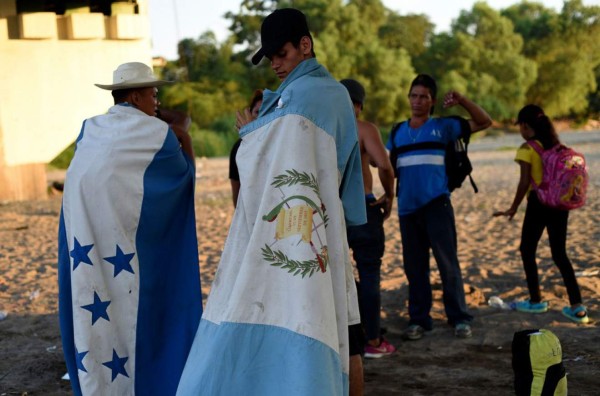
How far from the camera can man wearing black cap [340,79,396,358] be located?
19.0 feet

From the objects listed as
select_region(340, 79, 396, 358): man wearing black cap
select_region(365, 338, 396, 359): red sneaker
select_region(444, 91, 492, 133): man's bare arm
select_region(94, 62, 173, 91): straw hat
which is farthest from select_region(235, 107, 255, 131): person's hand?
select_region(365, 338, 396, 359): red sneaker

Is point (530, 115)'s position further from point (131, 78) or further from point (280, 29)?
point (280, 29)

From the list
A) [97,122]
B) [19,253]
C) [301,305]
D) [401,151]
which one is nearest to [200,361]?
[301,305]

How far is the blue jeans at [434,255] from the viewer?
6.28 m

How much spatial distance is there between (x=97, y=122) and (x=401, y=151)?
264cm

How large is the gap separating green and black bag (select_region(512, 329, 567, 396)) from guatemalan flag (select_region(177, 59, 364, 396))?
3.39 feet

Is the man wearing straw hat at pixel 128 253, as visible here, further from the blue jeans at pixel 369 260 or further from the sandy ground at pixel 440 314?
the blue jeans at pixel 369 260

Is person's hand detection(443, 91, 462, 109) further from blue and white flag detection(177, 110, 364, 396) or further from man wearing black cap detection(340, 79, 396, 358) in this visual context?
blue and white flag detection(177, 110, 364, 396)

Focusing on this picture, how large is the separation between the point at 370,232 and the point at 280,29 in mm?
2444

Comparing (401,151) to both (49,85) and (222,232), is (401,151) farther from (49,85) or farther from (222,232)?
(49,85)

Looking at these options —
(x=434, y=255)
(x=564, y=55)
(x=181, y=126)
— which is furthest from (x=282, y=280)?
(x=564, y=55)

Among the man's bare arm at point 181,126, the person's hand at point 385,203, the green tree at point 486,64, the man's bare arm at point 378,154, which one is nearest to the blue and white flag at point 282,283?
the man's bare arm at point 181,126

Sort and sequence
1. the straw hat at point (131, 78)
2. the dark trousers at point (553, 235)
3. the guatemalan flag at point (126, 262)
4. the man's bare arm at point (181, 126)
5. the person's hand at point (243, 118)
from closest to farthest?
the person's hand at point (243, 118) < the guatemalan flag at point (126, 262) < the straw hat at point (131, 78) < the man's bare arm at point (181, 126) < the dark trousers at point (553, 235)

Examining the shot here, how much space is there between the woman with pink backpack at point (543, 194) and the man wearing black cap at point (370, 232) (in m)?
1.41
